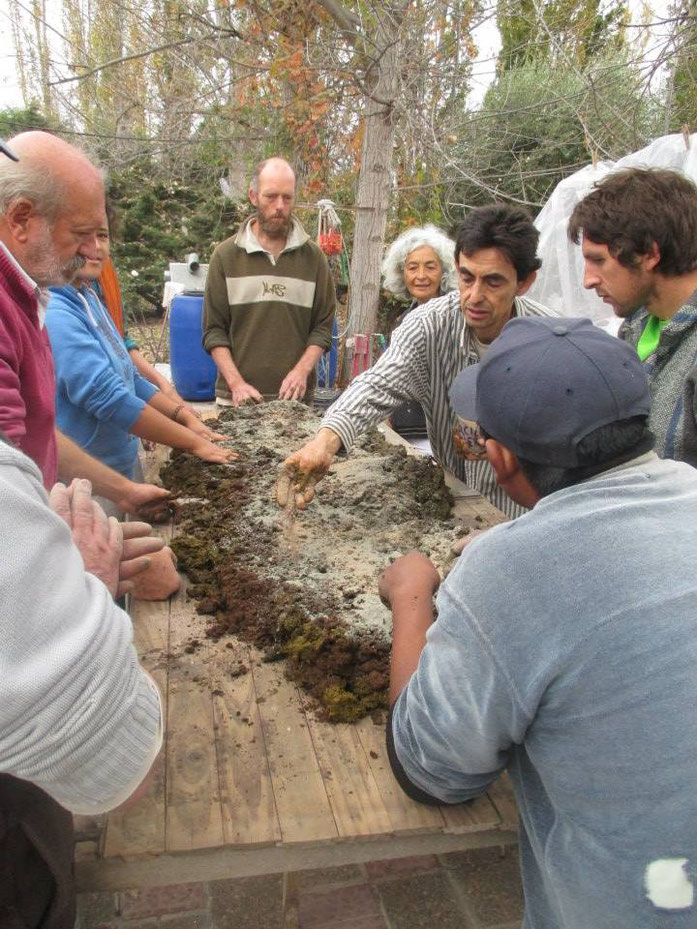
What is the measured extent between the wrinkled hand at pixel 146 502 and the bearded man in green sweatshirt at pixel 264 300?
4.89 ft

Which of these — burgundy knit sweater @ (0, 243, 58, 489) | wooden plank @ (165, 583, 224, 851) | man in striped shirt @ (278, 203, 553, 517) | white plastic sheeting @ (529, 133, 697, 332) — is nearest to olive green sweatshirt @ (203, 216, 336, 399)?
man in striped shirt @ (278, 203, 553, 517)

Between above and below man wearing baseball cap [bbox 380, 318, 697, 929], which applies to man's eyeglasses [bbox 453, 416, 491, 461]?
below

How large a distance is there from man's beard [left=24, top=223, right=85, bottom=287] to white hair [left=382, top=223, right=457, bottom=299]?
2.59 meters

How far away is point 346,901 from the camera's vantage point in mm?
2256

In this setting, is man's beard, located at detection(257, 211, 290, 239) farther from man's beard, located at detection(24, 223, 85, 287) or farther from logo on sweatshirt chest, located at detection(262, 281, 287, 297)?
man's beard, located at detection(24, 223, 85, 287)

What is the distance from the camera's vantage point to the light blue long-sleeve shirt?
2311 millimetres

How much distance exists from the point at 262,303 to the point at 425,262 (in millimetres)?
967

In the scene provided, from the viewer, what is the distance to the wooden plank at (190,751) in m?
1.20

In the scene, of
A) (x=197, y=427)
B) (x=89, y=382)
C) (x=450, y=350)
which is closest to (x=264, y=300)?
(x=197, y=427)

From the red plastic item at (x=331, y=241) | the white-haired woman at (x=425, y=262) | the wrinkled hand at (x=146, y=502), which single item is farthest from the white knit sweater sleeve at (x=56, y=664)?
the red plastic item at (x=331, y=241)

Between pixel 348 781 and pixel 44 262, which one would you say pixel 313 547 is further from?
pixel 44 262

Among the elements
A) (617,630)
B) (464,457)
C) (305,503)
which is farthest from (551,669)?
(464,457)

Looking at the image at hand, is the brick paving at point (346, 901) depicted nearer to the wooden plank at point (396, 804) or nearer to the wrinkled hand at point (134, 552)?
the wooden plank at point (396, 804)

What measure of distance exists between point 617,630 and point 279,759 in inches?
30.1
